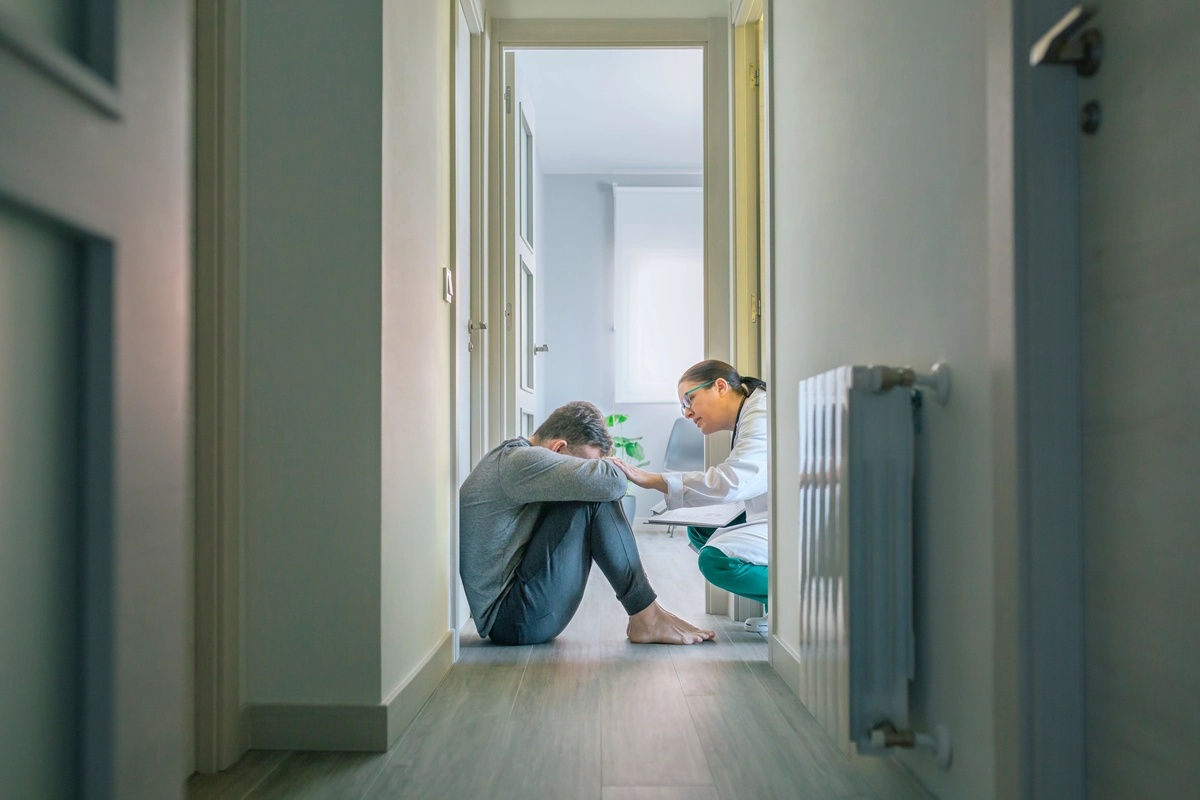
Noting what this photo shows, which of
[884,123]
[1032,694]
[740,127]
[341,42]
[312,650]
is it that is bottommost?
[312,650]

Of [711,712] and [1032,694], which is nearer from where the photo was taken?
[1032,694]

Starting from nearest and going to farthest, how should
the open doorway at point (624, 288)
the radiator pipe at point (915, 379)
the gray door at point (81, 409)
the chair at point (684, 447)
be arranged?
1. the gray door at point (81, 409)
2. the radiator pipe at point (915, 379)
3. the chair at point (684, 447)
4. the open doorway at point (624, 288)

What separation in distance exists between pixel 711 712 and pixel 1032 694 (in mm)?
1098

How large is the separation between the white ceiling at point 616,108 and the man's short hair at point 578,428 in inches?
75.4

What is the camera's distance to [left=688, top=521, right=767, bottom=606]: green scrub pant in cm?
274

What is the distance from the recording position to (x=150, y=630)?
0.56m

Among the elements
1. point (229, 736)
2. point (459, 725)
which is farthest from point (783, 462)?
point (229, 736)

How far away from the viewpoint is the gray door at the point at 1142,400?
33.4 inches

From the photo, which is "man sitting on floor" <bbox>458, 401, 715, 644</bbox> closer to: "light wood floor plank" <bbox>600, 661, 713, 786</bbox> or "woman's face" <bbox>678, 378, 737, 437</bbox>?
"light wood floor plank" <bbox>600, 661, 713, 786</bbox>

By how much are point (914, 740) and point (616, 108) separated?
15.8ft

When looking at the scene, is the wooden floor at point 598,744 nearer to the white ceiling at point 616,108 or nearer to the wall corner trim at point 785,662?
the wall corner trim at point 785,662

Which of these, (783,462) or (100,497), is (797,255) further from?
(100,497)

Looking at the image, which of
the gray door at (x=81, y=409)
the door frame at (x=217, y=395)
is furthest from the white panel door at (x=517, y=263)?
the gray door at (x=81, y=409)

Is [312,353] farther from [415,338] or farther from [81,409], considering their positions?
[81,409]
